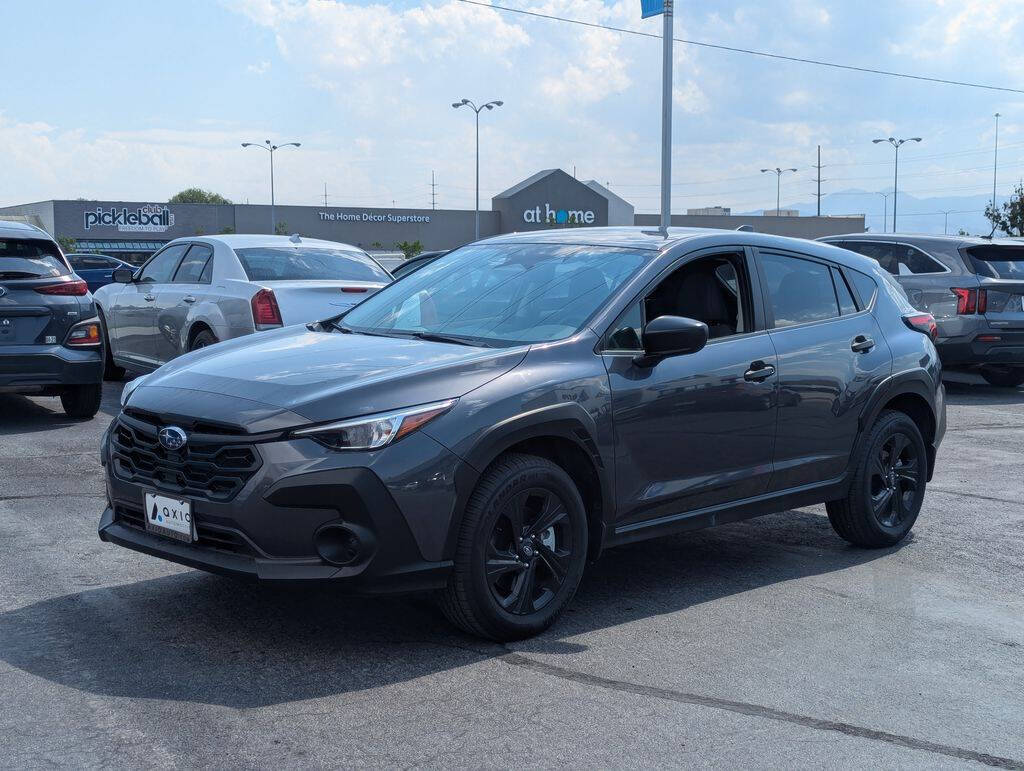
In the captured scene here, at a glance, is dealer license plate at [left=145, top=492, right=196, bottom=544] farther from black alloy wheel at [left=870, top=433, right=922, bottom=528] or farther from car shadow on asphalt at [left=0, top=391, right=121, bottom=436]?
car shadow on asphalt at [left=0, top=391, right=121, bottom=436]

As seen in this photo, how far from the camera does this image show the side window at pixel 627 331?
536 cm

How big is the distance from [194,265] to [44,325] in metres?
1.68

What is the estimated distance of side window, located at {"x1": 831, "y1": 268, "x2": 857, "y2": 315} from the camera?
21.9 ft

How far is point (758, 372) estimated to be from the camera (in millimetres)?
5910

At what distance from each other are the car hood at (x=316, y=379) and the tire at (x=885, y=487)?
2.45 meters

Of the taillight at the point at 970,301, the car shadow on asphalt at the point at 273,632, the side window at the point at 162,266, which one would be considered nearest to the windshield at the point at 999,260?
the taillight at the point at 970,301

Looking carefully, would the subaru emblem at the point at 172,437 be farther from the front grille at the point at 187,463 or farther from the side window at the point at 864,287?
the side window at the point at 864,287

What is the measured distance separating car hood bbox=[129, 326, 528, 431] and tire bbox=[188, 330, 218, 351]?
5813mm

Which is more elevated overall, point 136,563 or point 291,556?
point 291,556

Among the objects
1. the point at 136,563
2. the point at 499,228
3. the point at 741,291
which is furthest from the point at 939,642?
the point at 499,228

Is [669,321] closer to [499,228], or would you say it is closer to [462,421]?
[462,421]

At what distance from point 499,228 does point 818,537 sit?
265 ft

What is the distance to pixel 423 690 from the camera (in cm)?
436

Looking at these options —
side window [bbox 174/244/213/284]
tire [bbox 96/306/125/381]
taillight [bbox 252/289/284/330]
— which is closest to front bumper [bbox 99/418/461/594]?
taillight [bbox 252/289/284/330]
